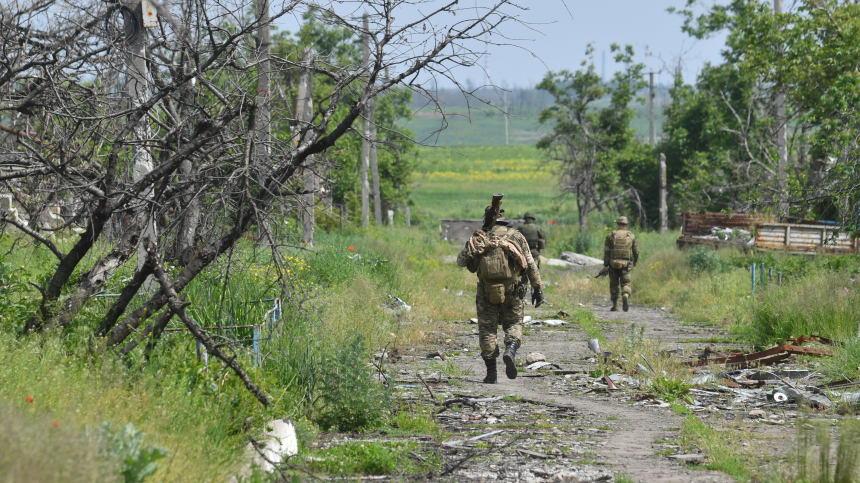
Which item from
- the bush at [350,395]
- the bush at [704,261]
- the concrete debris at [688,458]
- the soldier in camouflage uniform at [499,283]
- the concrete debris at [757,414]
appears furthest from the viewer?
the bush at [704,261]

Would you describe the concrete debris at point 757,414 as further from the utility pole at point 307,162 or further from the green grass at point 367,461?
the utility pole at point 307,162

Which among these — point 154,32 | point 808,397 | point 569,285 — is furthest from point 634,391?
point 569,285

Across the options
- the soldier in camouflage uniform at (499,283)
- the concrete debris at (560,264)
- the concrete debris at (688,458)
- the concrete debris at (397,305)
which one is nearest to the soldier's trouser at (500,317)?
the soldier in camouflage uniform at (499,283)

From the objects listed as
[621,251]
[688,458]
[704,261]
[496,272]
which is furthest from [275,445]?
[704,261]

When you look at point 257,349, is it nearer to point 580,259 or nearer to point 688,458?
point 688,458

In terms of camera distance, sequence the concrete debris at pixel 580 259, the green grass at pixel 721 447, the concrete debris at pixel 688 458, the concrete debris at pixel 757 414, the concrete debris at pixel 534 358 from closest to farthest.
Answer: the green grass at pixel 721 447 < the concrete debris at pixel 688 458 < the concrete debris at pixel 757 414 < the concrete debris at pixel 534 358 < the concrete debris at pixel 580 259

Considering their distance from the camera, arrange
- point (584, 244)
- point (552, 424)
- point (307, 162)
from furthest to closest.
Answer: point (584, 244)
point (307, 162)
point (552, 424)

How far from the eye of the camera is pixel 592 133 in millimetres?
40969

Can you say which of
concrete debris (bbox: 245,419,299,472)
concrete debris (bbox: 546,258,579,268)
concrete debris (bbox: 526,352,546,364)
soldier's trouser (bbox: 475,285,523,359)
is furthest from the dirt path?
concrete debris (bbox: 546,258,579,268)

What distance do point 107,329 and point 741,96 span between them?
37396 millimetres

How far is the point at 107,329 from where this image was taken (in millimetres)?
6590

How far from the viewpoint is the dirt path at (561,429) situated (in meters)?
5.65

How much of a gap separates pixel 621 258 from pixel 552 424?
9578 millimetres

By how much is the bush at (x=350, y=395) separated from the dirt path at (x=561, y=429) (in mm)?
664
